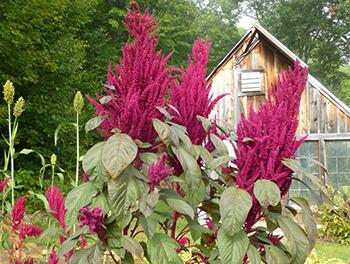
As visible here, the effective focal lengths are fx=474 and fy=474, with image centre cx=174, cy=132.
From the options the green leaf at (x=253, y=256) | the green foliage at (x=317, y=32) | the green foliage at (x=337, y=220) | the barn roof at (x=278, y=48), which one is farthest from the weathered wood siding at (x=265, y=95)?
the green foliage at (x=317, y=32)

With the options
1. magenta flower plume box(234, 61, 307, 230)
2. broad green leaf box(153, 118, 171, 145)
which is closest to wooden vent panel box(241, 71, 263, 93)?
magenta flower plume box(234, 61, 307, 230)

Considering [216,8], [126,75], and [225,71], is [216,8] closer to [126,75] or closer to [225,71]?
[225,71]

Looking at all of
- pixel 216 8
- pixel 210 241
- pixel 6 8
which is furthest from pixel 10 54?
pixel 216 8

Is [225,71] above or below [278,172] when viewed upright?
above

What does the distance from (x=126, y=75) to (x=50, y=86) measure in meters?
12.2

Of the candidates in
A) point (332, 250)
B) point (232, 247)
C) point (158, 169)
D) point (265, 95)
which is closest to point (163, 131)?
point (158, 169)

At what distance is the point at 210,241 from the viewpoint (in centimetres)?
221

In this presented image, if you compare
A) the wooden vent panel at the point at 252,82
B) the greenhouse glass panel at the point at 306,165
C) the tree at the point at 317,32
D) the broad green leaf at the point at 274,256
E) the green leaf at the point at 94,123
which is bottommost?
the greenhouse glass panel at the point at 306,165

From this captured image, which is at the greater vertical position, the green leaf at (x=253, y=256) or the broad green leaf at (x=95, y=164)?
the broad green leaf at (x=95, y=164)

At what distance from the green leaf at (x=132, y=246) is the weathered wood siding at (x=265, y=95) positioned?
30.4ft

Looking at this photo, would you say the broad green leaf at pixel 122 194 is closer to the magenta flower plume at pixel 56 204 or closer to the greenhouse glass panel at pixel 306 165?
the magenta flower plume at pixel 56 204

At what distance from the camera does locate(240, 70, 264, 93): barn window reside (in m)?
11.6

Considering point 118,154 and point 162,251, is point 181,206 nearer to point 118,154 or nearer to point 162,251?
point 162,251

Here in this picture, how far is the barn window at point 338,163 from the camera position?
11.2 meters
